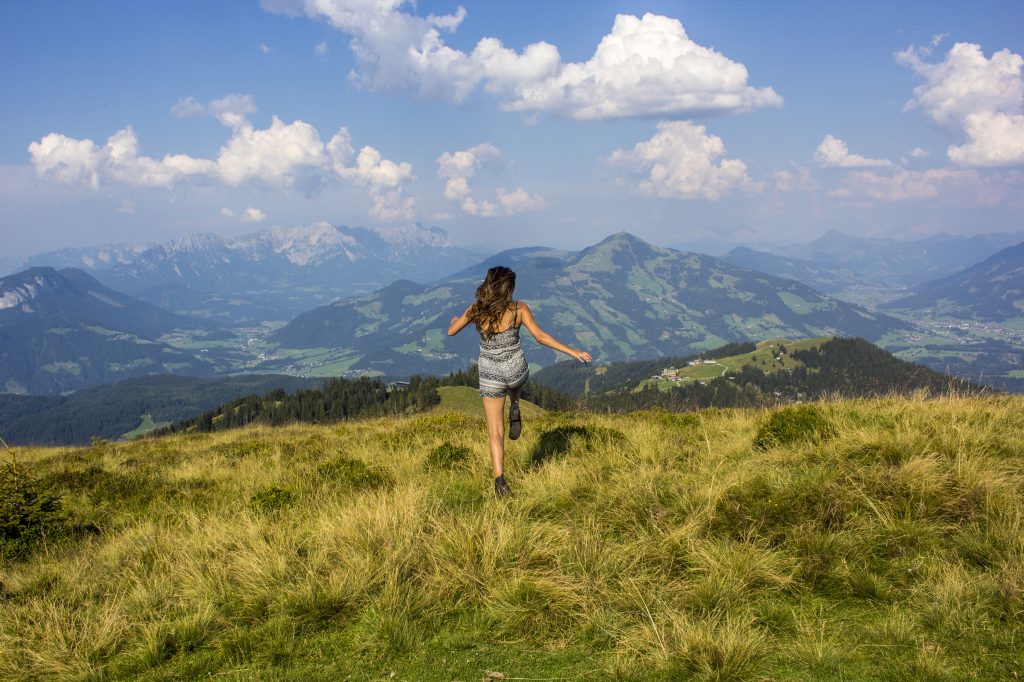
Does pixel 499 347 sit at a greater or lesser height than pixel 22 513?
greater

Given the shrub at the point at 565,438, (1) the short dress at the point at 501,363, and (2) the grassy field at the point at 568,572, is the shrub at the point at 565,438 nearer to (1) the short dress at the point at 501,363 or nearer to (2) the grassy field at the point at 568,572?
(2) the grassy field at the point at 568,572

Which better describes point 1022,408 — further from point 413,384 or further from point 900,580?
point 413,384

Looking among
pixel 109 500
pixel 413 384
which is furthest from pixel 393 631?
pixel 413 384

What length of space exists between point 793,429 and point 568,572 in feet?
20.7

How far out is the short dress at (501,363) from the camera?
25.9 ft

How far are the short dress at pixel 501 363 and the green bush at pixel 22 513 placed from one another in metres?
6.74

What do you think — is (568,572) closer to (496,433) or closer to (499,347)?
(496,433)

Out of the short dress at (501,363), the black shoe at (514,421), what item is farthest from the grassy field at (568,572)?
the short dress at (501,363)

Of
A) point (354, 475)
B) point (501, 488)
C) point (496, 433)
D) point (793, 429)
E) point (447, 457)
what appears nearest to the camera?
point (501, 488)

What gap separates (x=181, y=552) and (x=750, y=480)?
7.44 meters

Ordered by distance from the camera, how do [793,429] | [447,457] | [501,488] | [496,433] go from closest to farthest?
1. [501,488]
2. [496,433]
3. [793,429]
4. [447,457]

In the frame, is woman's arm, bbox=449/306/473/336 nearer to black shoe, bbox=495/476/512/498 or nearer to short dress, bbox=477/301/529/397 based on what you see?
short dress, bbox=477/301/529/397

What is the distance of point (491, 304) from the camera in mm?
7777

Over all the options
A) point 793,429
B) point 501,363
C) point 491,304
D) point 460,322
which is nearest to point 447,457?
point 501,363
